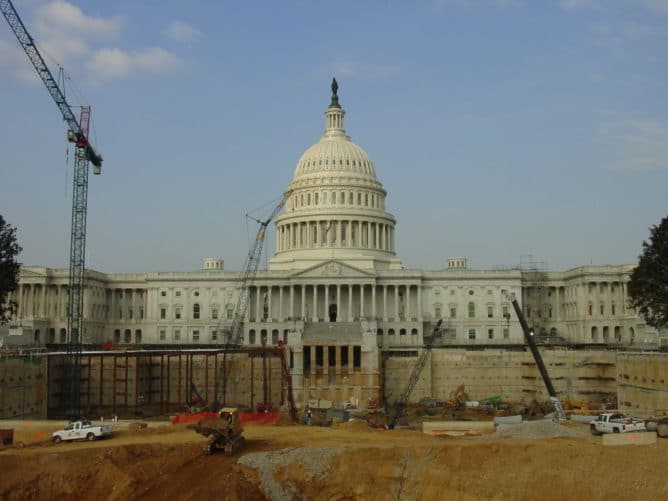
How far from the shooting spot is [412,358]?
115 meters

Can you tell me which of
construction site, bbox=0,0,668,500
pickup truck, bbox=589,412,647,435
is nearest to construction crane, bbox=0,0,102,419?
construction site, bbox=0,0,668,500

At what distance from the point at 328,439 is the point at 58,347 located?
83290 millimetres

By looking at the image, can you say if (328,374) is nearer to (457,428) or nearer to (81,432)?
(457,428)

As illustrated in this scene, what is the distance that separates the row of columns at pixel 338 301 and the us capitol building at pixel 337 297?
20 centimetres

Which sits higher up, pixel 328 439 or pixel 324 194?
pixel 324 194

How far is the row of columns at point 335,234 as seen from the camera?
16625 centimetres

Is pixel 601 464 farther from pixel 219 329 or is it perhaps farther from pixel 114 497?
pixel 219 329

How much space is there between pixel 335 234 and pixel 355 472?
384 feet

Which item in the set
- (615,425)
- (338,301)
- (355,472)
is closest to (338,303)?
(338,301)

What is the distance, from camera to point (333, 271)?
150500 millimetres

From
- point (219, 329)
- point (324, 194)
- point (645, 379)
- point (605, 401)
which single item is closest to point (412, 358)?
point (605, 401)

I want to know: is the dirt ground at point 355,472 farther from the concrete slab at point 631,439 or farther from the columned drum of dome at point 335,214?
the columned drum of dome at point 335,214

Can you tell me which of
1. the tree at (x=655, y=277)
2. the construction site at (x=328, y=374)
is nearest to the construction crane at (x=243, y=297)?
the construction site at (x=328, y=374)

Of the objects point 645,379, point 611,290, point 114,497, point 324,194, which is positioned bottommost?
point 114,497
